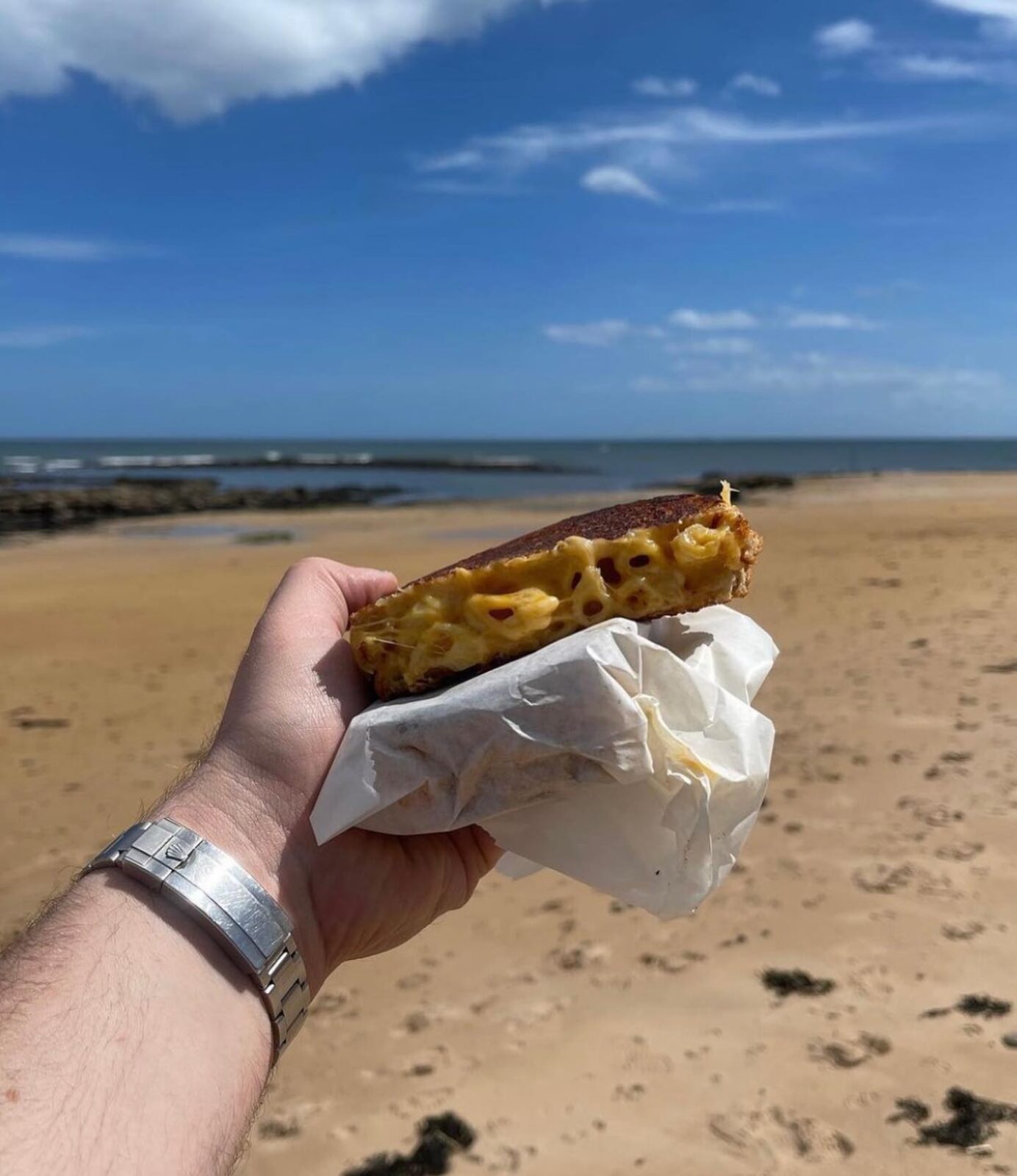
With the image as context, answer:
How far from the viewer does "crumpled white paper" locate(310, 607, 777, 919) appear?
219 cm

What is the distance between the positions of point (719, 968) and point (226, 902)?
3479mm

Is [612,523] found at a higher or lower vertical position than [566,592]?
higher

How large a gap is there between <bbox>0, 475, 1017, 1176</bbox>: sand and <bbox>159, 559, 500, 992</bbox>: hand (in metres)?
1.70

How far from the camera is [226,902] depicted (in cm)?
219

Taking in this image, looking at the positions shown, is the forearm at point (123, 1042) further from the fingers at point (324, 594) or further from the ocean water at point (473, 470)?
the ocean water at point (473, 470)

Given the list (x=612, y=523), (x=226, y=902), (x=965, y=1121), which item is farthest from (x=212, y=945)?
(x=965, y=1121)

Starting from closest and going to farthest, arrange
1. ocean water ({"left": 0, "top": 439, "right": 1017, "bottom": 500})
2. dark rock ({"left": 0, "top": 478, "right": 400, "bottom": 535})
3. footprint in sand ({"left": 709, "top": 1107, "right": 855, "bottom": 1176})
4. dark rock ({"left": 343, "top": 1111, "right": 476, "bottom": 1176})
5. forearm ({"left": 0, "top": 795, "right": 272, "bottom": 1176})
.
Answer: forearm ({"left": 0, "top": 795, "right": 272, "bottom": 1176}) < footprint in sand ({"left": 709, "top": 1107, "right": 855, "bottom": 1176}) < dark rock ({"left": 343, "top": 1111, "right": 476, "bottom": 1176}) < dark rock ({"left": 0, "top": 478, "right": 400, "bottom": 535}) < ocean water ({"left": 0, "top": 439, "right": 1017, "bottom": 500})

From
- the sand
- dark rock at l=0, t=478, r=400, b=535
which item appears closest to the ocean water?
dark rock at l=0, t=478, r=400, b=535

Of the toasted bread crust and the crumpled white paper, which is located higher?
the toasted bread crust

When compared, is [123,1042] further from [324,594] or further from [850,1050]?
[850,1050]

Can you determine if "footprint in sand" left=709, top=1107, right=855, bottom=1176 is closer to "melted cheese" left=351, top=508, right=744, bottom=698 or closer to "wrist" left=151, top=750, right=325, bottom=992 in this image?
"wrist" left=151, top=750, right=325, bottom=992

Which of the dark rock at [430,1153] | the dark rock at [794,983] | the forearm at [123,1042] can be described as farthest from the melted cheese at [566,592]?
the dark rock at [794,983]

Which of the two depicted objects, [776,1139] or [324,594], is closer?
[324,594]

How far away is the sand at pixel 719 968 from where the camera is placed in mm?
3906
